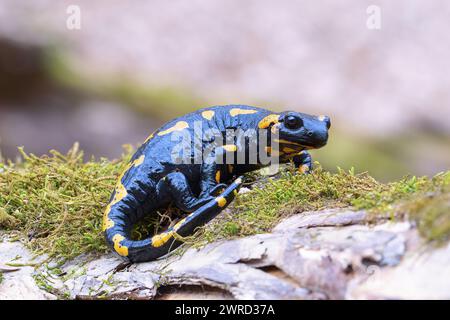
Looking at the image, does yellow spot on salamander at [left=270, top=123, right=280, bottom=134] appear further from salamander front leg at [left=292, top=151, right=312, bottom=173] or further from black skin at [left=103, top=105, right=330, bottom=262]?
salamander front leg at [left=292, top=151, right=312, bottom=173]

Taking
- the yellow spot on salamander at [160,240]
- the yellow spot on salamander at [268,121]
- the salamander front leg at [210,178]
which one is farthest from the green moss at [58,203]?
the yellow spot on salamander at [268,121]

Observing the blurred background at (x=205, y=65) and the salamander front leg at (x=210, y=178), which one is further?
the blurred background at (x=205, y=65)

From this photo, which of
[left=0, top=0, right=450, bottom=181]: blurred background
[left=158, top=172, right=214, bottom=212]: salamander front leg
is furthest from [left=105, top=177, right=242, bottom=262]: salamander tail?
[left=0, top=0, right=450, bottom=181]: blurred background

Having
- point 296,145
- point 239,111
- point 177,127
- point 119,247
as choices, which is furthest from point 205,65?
point 119,247

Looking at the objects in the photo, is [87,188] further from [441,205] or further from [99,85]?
[99,85]

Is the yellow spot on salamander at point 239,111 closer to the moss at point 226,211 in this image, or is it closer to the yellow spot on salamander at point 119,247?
the moss at point 226,211
